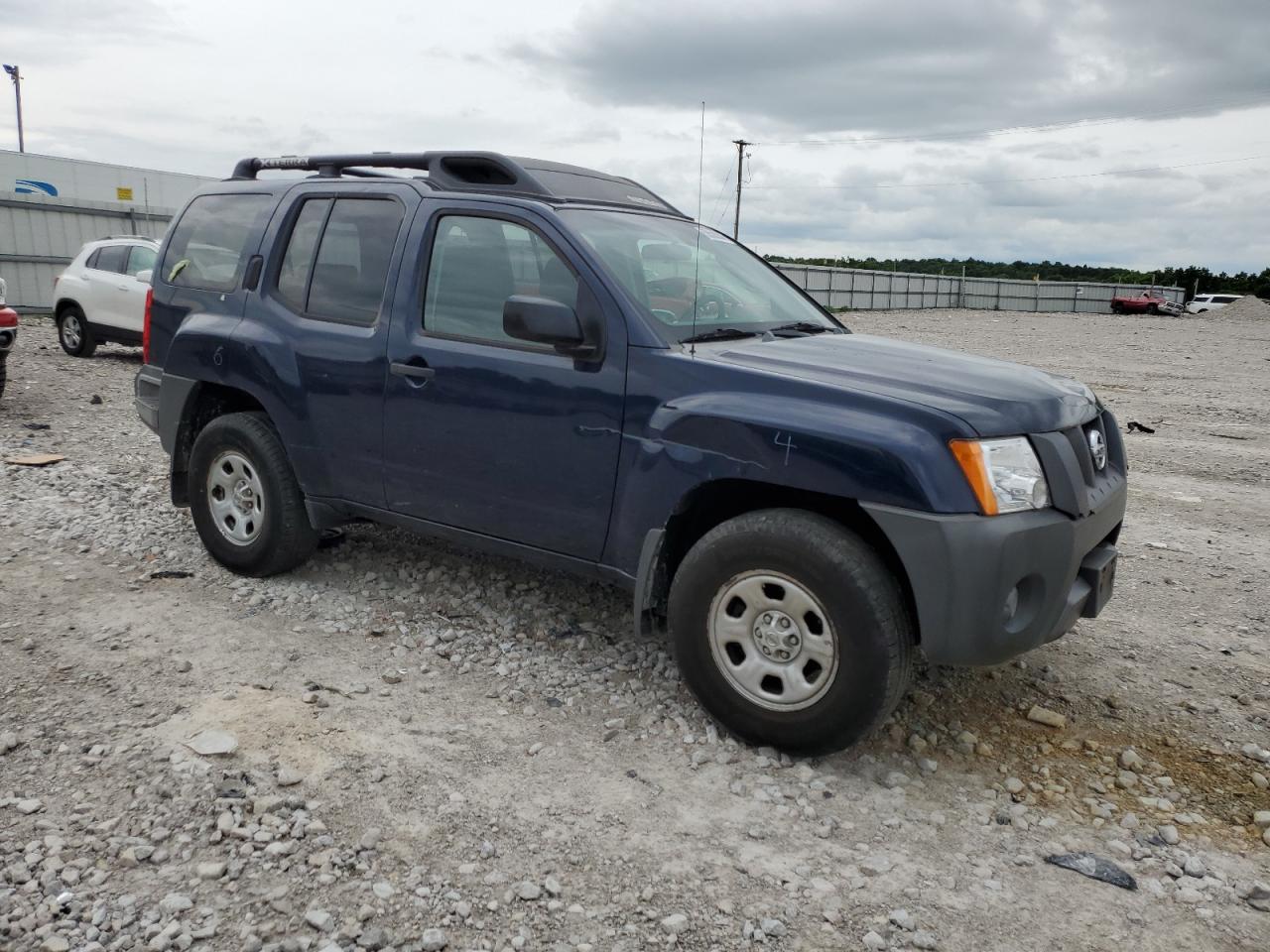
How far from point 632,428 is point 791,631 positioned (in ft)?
3.06

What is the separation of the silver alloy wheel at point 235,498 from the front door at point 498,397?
944 millimetres

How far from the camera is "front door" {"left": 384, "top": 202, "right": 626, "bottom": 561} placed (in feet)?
12.8

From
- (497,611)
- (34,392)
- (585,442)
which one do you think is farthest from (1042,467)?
(34,392)

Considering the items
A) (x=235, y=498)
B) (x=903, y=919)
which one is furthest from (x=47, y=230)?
(x=903, y=919)

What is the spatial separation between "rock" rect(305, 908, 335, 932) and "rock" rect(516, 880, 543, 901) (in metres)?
0.49

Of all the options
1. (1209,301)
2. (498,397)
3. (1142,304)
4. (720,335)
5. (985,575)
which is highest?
(1209,301)

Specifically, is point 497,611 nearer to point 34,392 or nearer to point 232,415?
point 232,415

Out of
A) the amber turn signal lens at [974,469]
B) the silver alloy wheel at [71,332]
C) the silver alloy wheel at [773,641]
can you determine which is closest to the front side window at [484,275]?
the silver alloy wheel at [773,641]

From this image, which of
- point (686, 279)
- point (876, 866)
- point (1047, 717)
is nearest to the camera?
point (876, 866)

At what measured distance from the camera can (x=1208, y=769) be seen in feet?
12.0

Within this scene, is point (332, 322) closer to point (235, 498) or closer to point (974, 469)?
point (235, 498)

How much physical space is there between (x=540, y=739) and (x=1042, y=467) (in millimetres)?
1980

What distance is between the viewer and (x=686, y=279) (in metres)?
4.24

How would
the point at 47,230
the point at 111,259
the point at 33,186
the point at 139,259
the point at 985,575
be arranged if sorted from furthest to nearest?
the point at 33,186, the point at 47,230, the point at 111,259, the point at 139,259, the point at 985,575
